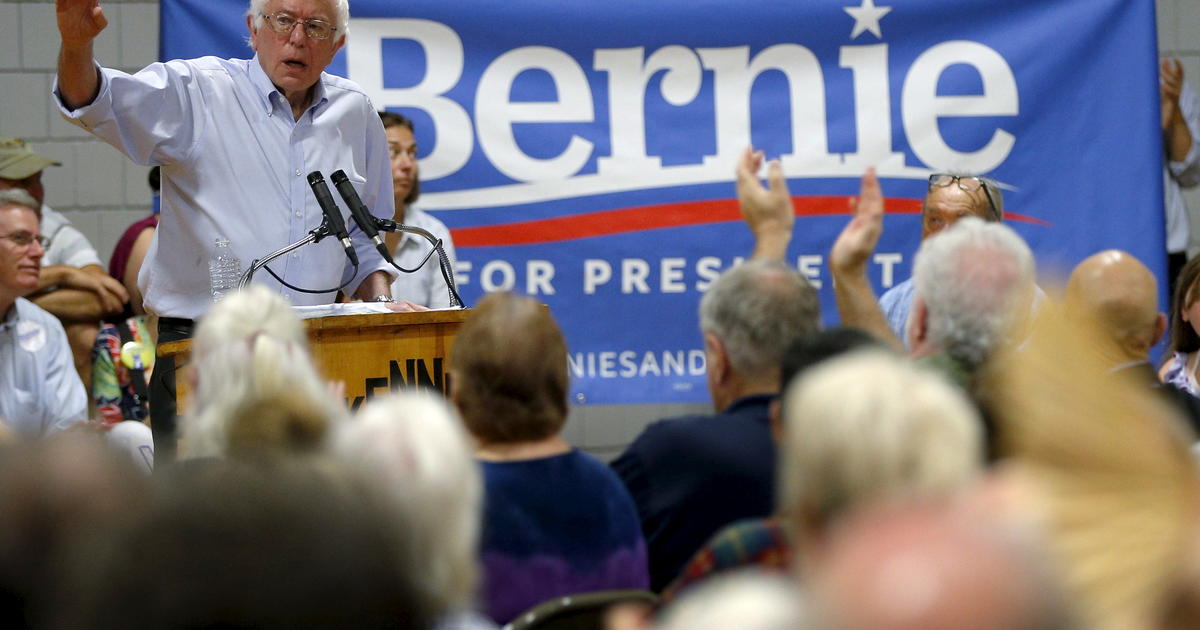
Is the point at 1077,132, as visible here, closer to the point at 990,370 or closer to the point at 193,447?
the point at 990,370

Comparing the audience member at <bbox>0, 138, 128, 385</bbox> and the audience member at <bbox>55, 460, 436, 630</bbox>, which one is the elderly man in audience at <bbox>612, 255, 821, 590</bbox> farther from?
the audience member at <bbox>0, 138, 128, 385</bbox>

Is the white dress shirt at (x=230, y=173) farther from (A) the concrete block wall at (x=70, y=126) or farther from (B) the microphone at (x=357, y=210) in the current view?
(A) the concrete block wall at (x=70, y=126)

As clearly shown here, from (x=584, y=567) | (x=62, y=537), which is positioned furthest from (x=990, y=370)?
(x=62, y=537)

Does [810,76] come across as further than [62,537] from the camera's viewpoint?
Yes

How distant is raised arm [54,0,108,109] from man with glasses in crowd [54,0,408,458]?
0.16 metres

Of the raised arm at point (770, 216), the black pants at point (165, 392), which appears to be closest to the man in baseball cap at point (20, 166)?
the black pants at point (165, 392)

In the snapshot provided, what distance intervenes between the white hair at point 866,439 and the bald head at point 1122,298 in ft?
5.56

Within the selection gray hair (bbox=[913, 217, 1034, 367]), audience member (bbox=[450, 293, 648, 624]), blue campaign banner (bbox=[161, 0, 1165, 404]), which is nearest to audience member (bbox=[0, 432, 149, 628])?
audience member (bbox=[450, 293, 648, 624])

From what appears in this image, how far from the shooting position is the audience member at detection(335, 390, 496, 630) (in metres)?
1.46

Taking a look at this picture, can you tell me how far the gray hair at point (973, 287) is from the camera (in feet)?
9.36

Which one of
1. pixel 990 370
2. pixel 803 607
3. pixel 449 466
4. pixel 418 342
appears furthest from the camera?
pixel 418 342

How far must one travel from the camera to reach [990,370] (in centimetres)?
268

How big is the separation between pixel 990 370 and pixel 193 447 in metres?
1.42

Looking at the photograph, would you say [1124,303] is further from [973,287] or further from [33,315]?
[33,315]
